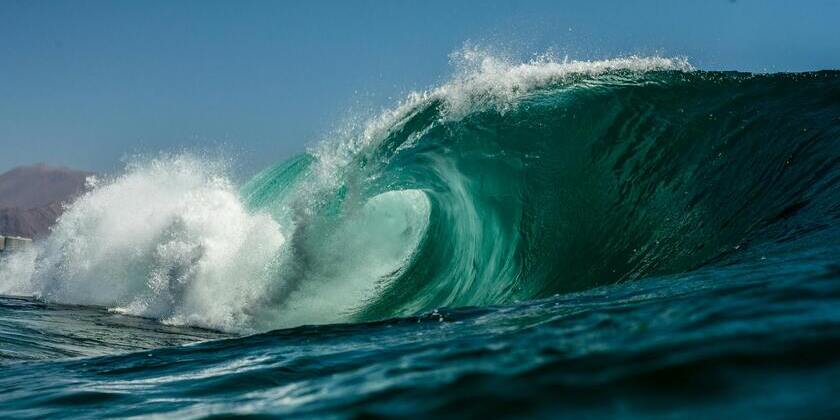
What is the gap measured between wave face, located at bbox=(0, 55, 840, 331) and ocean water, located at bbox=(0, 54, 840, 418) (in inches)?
1.4

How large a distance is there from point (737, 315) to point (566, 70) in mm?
8794

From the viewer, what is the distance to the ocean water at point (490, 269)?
2.38 metres

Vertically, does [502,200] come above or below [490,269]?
above

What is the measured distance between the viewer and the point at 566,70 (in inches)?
439

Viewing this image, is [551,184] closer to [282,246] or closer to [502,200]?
[502,200]

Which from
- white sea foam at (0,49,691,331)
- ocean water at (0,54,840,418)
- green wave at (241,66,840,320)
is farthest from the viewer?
white sea foam at (0,49,691,331)

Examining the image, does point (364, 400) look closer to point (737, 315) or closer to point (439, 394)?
point (439, 394)

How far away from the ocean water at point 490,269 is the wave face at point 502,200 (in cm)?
4

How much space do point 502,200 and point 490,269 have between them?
1.02 metres

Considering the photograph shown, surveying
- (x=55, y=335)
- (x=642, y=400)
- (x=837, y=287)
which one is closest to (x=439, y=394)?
(x=642, y=400)

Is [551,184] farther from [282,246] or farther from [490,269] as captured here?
[282,246]

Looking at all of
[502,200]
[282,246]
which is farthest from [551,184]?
[282,246]

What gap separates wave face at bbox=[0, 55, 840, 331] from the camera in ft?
26.2

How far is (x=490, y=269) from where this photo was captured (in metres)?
10.2
